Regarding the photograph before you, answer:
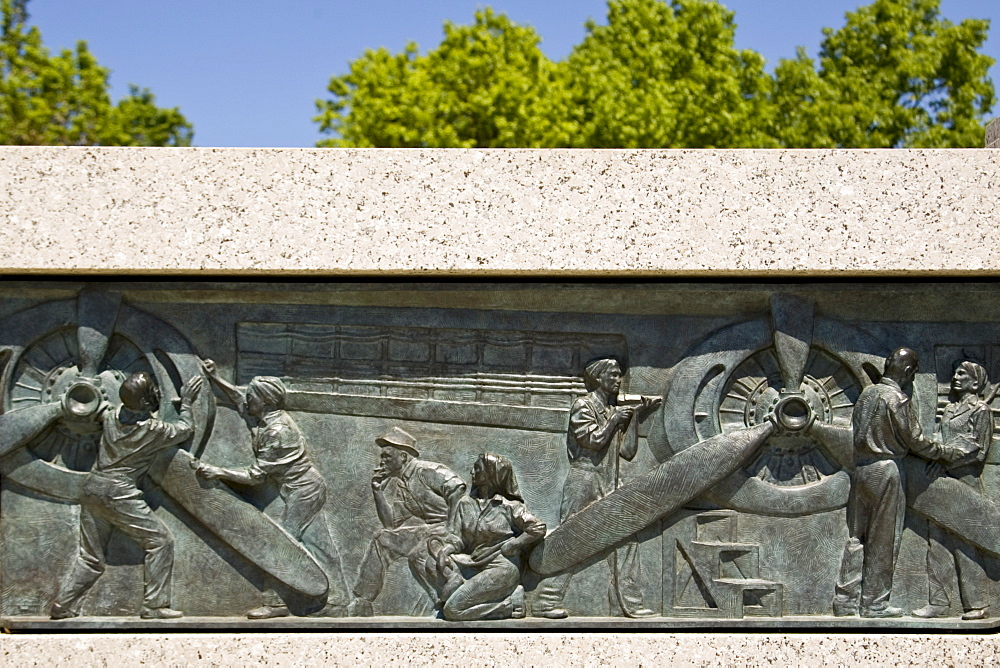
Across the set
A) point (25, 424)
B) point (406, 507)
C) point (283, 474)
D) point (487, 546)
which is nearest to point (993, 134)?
point (487, 546)

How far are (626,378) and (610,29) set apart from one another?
1442 cm

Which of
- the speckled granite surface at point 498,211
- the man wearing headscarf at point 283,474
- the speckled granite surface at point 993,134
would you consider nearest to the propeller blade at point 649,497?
the speckled granite surface at point 498,211

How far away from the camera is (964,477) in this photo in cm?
386

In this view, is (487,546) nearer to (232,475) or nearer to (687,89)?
(232,475)

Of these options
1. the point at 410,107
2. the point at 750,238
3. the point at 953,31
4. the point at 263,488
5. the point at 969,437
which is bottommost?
the point at 263,488

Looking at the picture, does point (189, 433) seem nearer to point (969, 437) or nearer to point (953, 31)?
point (969, 437)

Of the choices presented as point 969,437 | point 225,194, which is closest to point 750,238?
point 969,437

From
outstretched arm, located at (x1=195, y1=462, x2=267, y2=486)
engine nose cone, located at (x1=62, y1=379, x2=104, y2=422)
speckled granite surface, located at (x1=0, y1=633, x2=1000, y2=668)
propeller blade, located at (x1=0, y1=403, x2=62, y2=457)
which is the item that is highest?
engine nose cone, located at (x1=62, y1=379, x2=104, y2=422)

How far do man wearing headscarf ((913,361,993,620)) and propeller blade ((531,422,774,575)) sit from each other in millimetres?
681

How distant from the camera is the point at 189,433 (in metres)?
3.82

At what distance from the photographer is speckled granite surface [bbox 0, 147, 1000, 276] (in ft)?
12.5

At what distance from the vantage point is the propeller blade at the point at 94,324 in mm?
3803

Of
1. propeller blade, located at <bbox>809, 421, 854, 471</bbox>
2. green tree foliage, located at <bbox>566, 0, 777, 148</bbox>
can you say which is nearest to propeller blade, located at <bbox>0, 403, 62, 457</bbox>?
propeller blade, located at <bbox>809, 421, 854, 471</bbox>

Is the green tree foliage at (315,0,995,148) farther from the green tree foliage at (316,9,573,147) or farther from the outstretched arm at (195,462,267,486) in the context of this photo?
the outstretched arm at (195,462,267,486)
